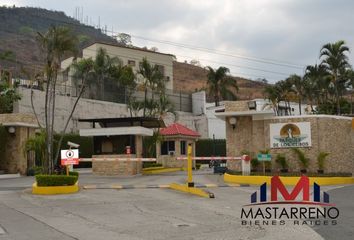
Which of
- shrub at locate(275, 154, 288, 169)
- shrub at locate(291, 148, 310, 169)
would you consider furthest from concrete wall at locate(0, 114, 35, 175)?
shrub at locate(291, 148, 310, 169)

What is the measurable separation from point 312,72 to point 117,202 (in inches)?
1496

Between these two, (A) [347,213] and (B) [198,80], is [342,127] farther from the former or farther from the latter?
(B) [198,80]

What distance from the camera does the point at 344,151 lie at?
2745cm

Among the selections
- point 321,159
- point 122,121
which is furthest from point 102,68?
point 321,159

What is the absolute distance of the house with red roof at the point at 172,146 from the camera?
42.3 meters

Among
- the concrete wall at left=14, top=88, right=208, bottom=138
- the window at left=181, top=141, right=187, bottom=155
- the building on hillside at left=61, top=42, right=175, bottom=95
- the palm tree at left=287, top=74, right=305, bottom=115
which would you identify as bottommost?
the window at left=181, top=141, right=187, bottom=155

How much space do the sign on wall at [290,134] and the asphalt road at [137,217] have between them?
6867 mm

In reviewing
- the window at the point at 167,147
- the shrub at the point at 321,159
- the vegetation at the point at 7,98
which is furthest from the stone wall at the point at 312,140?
the vegetation at the point at 7,98

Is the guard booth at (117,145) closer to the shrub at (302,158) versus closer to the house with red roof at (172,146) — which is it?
the house with red roof at (172,146)

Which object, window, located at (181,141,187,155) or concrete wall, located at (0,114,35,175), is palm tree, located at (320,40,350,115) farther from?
concrete wall, located at (0,114,35,175)

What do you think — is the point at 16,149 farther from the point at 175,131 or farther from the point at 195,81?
the point at 195,81

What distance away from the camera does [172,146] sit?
141ft

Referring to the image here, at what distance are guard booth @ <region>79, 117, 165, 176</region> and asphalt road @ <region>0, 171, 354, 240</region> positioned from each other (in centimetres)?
1182

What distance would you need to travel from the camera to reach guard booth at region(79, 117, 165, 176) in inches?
1238
